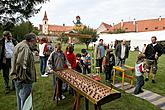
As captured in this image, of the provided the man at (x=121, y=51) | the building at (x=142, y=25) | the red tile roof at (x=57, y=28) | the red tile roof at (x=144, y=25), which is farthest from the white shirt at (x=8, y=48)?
the red tile roof at (x=57, y=28)

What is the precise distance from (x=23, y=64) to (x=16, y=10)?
43.4 ft

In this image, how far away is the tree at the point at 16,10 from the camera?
15914 mm

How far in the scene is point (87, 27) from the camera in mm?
38938

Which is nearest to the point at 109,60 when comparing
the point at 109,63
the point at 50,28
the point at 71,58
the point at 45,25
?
the point at 109,63

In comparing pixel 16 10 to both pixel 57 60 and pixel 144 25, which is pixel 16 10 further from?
pixel 144 25

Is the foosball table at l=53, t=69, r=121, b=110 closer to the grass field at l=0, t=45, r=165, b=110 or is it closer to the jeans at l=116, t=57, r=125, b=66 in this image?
the grass field at l=0, t=45, r=165, b=110

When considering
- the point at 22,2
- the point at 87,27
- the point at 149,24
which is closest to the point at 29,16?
the point at 22,2

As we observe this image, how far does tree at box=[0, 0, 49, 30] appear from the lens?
1591cm

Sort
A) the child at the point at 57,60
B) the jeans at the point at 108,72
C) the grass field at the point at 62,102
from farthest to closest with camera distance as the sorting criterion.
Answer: the jeans at the point at 108,72 < the child at the point at 57,60 < the grass field at the point at 62,102

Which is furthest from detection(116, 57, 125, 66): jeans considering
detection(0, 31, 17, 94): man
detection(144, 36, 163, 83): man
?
detection(0, 31, 17, 94): man

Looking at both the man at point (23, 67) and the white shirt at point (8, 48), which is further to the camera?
the white shirt at point (8, 48)

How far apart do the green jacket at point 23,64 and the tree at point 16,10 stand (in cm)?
1273

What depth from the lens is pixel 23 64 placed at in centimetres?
412

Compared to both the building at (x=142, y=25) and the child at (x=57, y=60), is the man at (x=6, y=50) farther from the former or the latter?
the building at (x=142, y=25)
